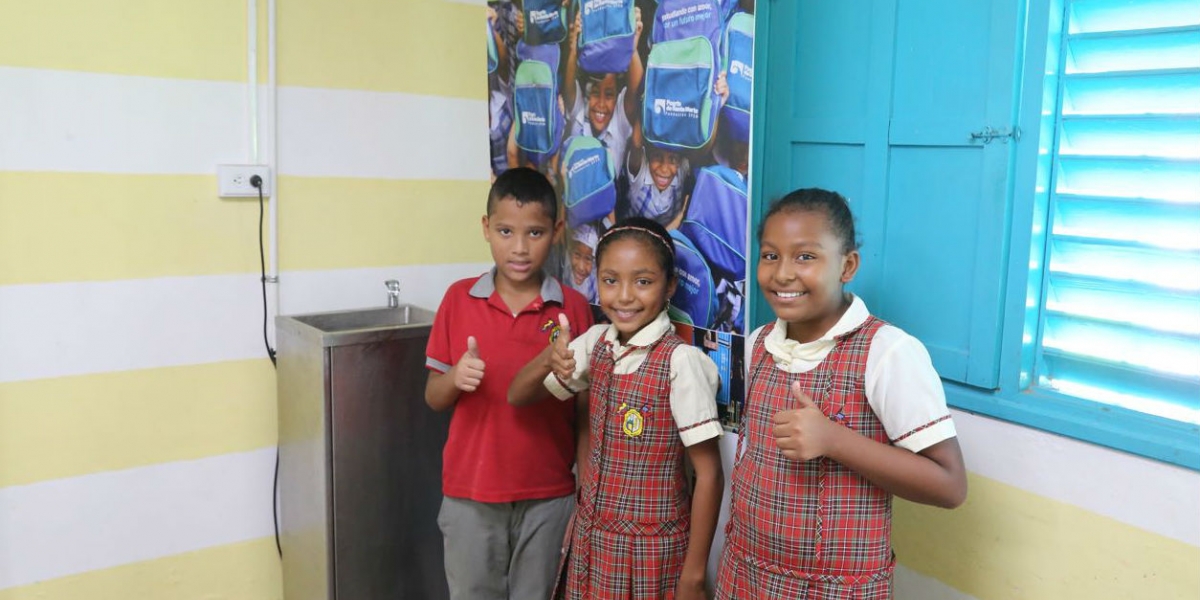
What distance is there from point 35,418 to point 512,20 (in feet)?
5.12

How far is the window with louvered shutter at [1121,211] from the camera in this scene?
1.33 metres

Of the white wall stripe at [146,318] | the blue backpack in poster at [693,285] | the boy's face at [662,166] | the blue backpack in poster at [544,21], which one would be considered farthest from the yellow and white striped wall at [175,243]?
the blue backpack in poster at [693,285]

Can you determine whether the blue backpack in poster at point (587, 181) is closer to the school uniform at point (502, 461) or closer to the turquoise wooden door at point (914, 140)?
the school uniform at point (502, 461)

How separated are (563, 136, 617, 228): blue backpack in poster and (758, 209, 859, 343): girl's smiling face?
2.34 feet

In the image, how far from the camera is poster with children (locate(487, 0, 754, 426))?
1.84m

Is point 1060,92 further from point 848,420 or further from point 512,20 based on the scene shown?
point 512,20

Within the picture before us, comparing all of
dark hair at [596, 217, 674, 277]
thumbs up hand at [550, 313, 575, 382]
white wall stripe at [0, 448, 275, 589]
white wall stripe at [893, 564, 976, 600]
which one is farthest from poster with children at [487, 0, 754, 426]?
white wall stripe at [0, 448, 275, 589]

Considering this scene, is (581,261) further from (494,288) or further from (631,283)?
(631,283)

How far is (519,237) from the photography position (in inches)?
78.5

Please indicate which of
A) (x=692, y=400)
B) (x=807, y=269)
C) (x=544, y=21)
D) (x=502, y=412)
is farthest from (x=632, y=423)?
(x=544, y=21)

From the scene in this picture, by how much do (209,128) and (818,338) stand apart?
1633 mm

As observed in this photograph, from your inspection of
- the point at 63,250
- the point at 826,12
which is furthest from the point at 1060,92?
the point at 63,250

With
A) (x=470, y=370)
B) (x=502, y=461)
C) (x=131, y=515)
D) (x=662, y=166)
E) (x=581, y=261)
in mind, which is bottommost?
(x=131, y=515)

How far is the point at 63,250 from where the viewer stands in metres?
2.16
